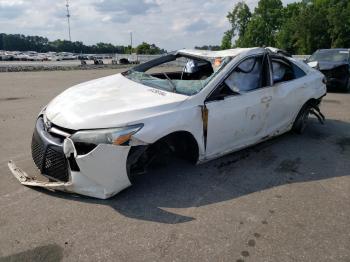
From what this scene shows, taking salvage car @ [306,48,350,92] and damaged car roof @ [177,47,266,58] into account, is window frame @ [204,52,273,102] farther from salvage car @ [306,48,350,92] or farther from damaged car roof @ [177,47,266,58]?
salvage car @ [306,48,350,92]

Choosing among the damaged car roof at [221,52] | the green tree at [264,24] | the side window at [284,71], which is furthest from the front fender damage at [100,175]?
the green tree at [264,24]

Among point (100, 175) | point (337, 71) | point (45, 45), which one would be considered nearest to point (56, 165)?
point (100, 175)

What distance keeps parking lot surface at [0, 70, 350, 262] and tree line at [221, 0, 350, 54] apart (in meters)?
48.1

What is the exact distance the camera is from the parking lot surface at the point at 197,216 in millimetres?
2760

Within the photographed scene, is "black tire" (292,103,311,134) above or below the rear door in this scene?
below

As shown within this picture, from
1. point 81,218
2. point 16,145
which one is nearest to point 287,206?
point 81,218

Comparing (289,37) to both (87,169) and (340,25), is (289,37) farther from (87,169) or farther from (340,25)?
(87,169)

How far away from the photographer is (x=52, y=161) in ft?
11.3

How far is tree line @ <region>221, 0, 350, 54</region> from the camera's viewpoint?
46344 millimetres

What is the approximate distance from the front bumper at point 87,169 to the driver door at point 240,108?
1240mm

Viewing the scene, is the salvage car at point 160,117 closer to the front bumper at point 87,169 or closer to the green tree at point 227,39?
the front bumper at point 87,169

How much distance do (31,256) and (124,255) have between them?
0.72 meters

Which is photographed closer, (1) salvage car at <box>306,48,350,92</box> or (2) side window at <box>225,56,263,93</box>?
(2) side window at <box>225,56,263,93</box>

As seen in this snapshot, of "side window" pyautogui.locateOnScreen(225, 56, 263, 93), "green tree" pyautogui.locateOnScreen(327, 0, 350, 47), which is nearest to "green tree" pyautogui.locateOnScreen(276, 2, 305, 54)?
"green tree" pyautogui.locateOnScreen(327, 0, 350, 47)
